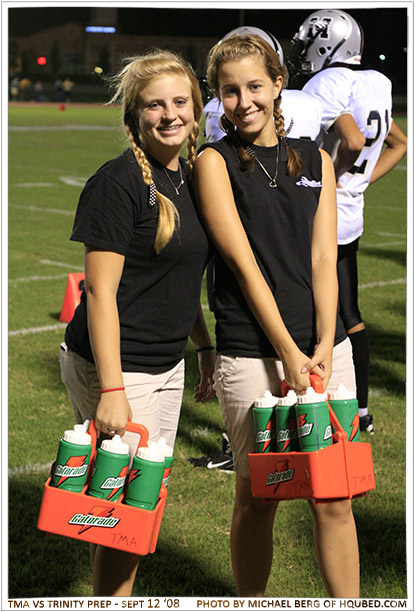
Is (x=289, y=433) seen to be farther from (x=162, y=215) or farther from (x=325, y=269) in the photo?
(x=162, y=215)

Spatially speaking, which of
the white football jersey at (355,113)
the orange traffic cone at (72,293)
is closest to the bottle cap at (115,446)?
the white football jersey at (355,113)

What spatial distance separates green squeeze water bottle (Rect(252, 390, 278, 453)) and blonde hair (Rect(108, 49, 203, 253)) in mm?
556

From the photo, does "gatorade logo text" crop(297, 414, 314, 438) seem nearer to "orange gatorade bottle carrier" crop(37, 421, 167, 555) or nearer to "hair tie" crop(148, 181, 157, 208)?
"orange gatorade bottle carrier" crop(37, 421, 167, 555)

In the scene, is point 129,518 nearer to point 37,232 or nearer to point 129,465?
point 129,465

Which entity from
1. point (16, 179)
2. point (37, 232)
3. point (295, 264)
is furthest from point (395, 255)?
point (16, 179)

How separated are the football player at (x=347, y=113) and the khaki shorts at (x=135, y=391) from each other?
2034mm

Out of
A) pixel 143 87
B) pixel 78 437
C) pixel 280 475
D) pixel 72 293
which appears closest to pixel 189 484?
pixel 280 475

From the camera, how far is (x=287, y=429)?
2301mm

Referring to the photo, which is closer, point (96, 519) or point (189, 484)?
point (96, 519)

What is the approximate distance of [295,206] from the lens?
2416 mm

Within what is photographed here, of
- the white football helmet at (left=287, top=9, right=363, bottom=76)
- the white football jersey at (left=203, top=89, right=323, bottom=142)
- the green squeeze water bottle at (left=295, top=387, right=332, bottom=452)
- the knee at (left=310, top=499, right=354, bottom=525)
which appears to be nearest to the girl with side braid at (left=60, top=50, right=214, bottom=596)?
the green squeeze water bottle at (left=295, top=387, right=332, bottom=452)

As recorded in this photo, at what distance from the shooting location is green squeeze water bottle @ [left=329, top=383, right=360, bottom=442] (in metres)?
2.35

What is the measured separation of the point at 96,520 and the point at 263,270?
2.88 feet

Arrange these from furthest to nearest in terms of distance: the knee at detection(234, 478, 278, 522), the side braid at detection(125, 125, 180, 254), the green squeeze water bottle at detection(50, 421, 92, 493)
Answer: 1. the knee at detection(234, 478, 278, 522)
2. the side braid at detection(125, 125, 180, 254)
3. the green squeeze water bottle at detection(50, 421, 92, 493)
